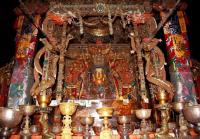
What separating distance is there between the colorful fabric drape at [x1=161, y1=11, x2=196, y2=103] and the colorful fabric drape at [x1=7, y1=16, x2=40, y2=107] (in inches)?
153

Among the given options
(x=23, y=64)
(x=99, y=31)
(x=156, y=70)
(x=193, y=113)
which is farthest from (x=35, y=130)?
(x=99, y=31)

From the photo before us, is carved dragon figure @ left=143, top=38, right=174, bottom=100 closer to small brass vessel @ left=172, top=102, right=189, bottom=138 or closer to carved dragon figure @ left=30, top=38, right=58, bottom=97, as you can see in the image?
small brass vessel @ left=172, top=102, right=189, bottom=138

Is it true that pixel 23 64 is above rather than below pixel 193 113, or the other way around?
above

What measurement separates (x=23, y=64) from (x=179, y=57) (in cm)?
434

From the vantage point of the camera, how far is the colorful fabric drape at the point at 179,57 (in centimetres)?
558

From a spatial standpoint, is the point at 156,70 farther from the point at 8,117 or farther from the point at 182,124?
the point at 8,117

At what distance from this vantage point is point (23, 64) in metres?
6.06

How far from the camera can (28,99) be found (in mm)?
5680

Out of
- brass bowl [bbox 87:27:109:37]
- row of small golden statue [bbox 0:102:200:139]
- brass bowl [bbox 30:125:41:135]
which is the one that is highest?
brass bowl [bbox 87:27:109:37]

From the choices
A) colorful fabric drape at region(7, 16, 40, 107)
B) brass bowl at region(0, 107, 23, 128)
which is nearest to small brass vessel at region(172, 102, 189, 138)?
brass bowl at region(0, 107, 23, 128)

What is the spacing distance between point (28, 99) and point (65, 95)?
247 centimetres

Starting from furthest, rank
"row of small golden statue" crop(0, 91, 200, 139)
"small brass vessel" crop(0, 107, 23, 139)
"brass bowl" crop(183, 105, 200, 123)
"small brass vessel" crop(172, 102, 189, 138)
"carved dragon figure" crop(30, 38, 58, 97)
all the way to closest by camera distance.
Answer: "carved dragon figure" crop(30, 38, 58, 97) < "small brass vessel" crop(172, 102, 189, 138) < "row of small golden statue" crop(0, 91, 200, 139) < "brass bowl" crop(183, 105, 200, 123) < "small brass vessel" crop(0, 107, 23, 139)

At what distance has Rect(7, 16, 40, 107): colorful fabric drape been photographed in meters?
5.62

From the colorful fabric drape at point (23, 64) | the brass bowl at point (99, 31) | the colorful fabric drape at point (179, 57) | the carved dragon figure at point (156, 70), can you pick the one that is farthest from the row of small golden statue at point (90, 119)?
the brass bowl at point (99, 31)
